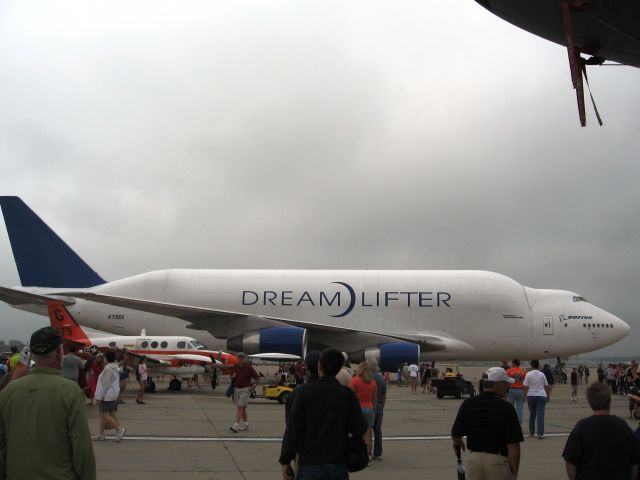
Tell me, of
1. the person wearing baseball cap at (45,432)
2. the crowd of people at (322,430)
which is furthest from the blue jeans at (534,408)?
the person wearing baseball cap at (45,432)

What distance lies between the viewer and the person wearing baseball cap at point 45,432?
2.96 m

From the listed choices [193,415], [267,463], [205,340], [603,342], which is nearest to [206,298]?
[205,340]

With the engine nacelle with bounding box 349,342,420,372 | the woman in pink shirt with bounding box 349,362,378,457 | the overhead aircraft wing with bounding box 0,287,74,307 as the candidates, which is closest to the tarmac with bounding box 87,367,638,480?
the woman in pink shirt with bounding box 349,362,378,457

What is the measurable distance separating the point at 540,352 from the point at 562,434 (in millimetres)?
14190

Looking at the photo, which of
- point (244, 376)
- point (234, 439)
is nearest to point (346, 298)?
point (244, 376)

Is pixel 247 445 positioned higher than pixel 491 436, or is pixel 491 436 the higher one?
pixel 491 436

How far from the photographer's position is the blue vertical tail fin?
91.8 feet

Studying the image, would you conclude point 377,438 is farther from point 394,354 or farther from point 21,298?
point 21,298

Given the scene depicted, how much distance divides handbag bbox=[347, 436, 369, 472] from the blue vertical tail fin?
1051 inches

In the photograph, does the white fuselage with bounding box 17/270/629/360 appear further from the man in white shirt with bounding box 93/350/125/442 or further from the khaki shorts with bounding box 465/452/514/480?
the khaki shorts with bounding box 465/452/514/480

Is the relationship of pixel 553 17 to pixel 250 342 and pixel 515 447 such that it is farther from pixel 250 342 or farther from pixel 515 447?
pixel 250 342

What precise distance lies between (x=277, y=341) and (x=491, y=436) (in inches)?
633

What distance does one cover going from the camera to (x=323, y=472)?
12.0ft

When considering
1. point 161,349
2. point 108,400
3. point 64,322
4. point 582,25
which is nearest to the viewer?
point 582,25
